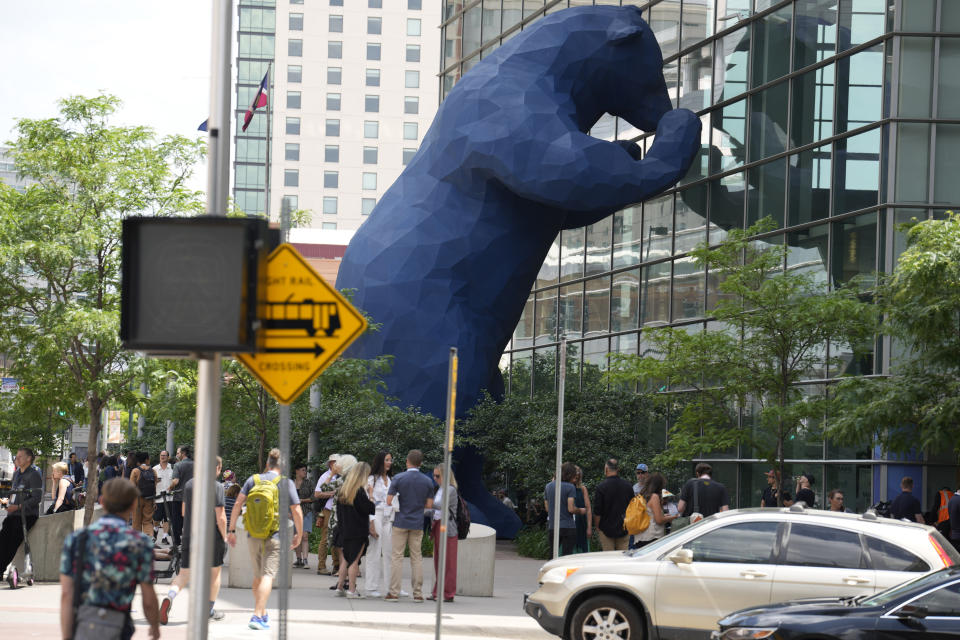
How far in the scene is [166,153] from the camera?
762 inches

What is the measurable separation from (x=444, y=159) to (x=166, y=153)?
4306 mm

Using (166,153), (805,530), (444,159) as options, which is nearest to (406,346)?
(444,159)

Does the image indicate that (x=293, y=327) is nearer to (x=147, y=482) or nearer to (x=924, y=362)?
(x=924, y=362)

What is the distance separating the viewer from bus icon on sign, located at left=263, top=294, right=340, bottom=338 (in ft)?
19.5

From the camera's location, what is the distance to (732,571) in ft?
34.5

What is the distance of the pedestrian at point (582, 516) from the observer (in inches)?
645

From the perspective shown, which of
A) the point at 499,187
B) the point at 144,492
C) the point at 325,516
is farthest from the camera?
the point at 499,187

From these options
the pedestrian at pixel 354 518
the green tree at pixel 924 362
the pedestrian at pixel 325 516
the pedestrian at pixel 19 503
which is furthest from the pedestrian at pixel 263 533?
the green tree at pixel 924 362

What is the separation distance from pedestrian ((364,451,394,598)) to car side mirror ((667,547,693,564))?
453 centimetres

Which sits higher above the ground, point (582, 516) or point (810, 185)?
point (810, 185)

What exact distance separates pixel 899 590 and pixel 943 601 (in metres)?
0.55

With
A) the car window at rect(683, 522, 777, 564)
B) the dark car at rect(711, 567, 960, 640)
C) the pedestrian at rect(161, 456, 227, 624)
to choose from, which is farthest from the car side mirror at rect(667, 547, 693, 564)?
the pedestrian at rect(161, 456, 227, 624)

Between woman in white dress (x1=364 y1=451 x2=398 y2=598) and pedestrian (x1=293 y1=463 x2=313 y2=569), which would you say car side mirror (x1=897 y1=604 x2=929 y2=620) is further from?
pedestrian (x1=293 y1=463 x2=313 y2=569)

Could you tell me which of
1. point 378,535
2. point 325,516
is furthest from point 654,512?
point 325,516
